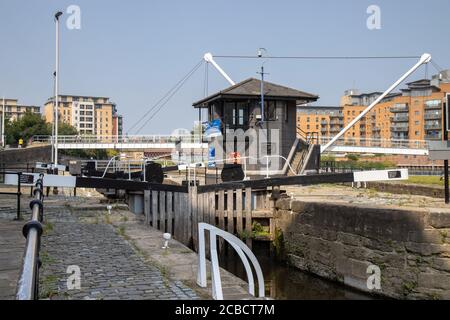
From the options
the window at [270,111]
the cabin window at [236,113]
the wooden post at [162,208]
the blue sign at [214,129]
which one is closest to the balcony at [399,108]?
the window at [270,111]

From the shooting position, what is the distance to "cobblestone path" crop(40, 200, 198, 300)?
20.4 feet

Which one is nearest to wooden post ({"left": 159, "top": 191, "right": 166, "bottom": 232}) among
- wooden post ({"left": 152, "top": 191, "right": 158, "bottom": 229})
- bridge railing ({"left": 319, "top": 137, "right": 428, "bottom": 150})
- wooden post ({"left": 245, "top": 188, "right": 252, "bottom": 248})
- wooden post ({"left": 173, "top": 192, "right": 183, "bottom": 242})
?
wooden post ({"left": 152, "top": 191, "right": 158, "bottom": 229})

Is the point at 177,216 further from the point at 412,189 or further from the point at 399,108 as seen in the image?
the point at 399,108

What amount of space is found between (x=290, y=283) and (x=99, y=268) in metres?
7.07

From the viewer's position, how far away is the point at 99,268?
7668 millimetres

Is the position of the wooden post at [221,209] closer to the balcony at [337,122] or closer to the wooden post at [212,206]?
the wooden post at [212,206]

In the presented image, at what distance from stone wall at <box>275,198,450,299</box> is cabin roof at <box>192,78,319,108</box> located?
8.25m

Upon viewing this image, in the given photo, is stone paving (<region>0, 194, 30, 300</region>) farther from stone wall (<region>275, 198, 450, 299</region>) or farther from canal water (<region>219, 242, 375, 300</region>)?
stone wall (<region>275, 198, 450, 299</region>)

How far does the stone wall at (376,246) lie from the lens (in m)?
10.1

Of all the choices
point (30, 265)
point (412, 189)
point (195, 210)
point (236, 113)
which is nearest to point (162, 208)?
point (195, 210)
